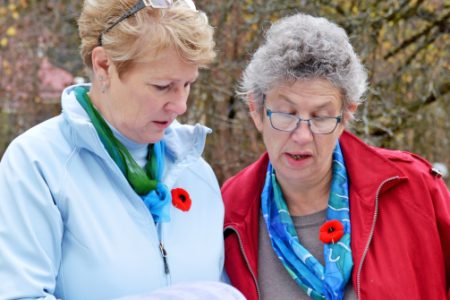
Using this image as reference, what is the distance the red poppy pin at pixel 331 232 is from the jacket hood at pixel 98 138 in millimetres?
512

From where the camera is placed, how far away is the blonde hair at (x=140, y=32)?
93.2 inches

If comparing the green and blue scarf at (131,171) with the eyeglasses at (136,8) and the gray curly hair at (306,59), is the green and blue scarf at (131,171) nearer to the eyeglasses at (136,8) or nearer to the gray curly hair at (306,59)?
the eyeglasses at (136,8)

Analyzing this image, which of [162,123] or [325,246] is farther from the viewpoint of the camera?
[325,246]

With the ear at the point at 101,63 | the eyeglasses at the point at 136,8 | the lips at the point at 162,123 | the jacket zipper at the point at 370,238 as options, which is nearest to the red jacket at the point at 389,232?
the jacket zipper at the point at 370,238

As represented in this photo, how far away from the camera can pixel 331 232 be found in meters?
2.77

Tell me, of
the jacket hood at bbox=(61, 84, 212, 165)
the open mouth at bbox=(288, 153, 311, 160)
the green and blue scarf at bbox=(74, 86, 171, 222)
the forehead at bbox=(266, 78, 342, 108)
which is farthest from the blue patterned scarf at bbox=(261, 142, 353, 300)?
the green and blue scarf at bbox=(74, 86, 171, 222)

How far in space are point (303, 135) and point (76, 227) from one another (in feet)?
2.87

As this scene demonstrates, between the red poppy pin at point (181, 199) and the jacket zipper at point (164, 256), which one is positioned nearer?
the jacket zipper at point (164, 256)

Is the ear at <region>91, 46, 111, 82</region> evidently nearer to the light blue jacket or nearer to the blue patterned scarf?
the light blue jacket

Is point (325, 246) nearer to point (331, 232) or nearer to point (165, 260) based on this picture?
point (331, 232)

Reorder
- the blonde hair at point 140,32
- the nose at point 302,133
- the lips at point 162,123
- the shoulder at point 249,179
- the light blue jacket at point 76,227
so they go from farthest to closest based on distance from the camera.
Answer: the shoulder at point 249,179 → the nose at point 302,133 → the lips at point 162,123 → the blonde hair at point 140,32 → the light blue jacket at point 76,227

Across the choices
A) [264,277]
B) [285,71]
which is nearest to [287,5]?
[285,71]

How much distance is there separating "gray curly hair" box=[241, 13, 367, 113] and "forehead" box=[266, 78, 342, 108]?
0.02 m

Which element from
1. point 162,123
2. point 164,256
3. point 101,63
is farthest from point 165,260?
point 101,63
